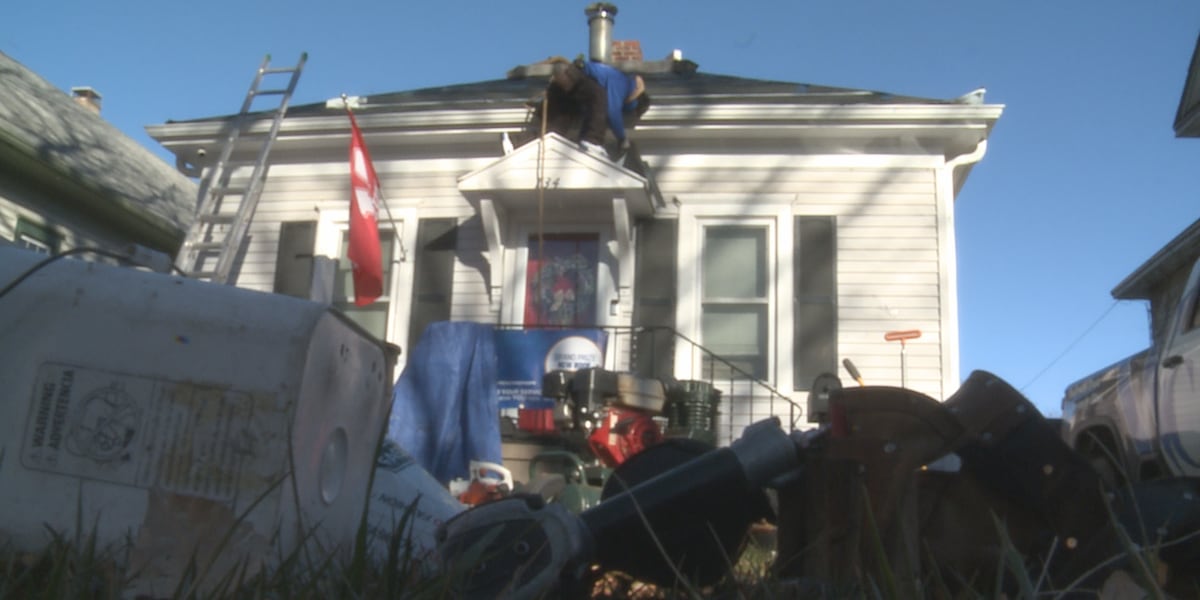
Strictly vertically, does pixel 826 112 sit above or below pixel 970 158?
above

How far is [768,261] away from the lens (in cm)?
913

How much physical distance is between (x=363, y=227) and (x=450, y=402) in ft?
6.56

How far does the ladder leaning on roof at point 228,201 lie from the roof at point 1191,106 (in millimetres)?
10043

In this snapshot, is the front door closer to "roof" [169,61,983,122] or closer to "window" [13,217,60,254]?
"roof" [169,61,983,122]

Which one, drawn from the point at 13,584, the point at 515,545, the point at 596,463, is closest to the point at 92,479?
the point at 13,584

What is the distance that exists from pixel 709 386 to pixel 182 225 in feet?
26.1

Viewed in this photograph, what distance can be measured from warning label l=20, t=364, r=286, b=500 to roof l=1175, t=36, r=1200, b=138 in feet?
42.3

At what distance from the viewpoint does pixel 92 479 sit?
6.00ft

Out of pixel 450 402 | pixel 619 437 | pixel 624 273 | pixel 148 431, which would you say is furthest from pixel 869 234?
pixel 148 431

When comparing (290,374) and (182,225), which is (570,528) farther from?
(182,225)

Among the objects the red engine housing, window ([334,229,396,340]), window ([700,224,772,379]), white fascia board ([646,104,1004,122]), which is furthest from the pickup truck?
window ([334,229,396,340])

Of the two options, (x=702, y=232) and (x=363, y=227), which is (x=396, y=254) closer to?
(x=363, y=227)

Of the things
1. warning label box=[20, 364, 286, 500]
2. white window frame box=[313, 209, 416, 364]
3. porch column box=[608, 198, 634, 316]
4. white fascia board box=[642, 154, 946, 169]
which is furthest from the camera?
white window frame box=[313, 209, 416, 364]

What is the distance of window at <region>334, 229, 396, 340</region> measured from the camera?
31.4 feet
